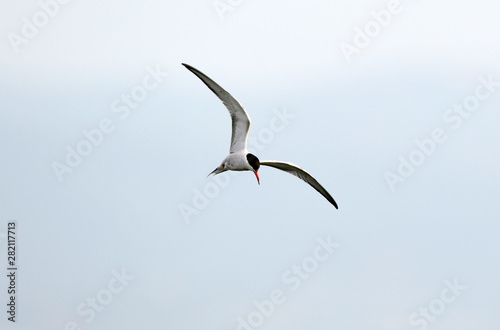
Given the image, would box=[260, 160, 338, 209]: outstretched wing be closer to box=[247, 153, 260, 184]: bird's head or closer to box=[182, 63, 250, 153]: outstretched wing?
box=[247, 153, 260, 184]: bird's head

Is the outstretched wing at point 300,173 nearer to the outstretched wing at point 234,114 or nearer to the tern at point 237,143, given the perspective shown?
the tern at point 237,143

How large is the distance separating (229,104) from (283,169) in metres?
2.95

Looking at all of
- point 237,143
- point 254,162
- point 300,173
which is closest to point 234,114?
point 237,143

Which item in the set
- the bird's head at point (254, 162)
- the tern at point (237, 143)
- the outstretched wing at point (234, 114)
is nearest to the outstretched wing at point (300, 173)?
the tern at point (237, 143)

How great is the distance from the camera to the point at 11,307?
101ft

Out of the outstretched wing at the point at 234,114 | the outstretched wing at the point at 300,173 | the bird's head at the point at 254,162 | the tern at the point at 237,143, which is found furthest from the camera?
the outstretched wing at the point at 300,173

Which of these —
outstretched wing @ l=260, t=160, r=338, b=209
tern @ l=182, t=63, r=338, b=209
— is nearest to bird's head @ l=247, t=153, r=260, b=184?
tern @ l=182, t=63, r=338, b=209

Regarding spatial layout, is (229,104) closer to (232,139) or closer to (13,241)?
(232,139)

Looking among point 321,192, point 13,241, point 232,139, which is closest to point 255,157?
point 232,139

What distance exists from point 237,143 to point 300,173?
232 centimetres

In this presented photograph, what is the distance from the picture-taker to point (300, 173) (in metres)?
30.0

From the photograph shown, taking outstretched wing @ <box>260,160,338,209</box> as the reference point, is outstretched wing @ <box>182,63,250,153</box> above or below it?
above

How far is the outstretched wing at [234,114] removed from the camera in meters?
27.4

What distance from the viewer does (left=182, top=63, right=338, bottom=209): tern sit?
27.6 metres
